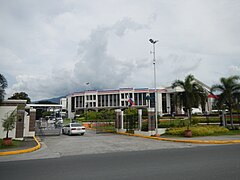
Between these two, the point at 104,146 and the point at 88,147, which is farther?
the point at 104,146

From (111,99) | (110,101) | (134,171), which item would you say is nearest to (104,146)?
(134,171)

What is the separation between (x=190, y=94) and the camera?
26797mm

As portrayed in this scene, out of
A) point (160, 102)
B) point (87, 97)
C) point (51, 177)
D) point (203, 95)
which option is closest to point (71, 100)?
point (87, 97)

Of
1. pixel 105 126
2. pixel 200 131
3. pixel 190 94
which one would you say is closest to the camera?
pixel 200 131

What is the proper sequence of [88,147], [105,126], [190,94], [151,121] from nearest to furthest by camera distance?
[88,147] → [151,121] → [190,94] → [105,126]

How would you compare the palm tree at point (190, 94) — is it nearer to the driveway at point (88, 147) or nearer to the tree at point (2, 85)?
the driveway at point (88, 147)

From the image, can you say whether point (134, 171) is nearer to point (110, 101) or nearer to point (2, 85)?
point (2, 85)

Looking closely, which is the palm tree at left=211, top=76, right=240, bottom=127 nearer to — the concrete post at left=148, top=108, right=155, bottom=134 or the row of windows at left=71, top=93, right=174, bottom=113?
the concrete post at left=148, top=108, right=155, bottom=134

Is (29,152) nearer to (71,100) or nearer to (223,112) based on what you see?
(223,112)

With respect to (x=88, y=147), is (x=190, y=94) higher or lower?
higher

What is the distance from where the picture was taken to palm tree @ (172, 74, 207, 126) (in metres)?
26.7

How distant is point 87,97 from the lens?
292ft

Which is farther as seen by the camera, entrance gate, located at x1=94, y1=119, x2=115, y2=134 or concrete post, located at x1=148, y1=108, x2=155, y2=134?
entrance gate, located at x1=94, y1=119, x2=115, y2=134

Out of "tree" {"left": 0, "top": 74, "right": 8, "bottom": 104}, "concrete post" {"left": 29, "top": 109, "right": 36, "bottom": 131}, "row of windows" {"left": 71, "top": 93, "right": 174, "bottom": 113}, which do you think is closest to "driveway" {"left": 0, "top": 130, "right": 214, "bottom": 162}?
"tree" {"left": 0, "top": 74, "right": 8, "bottom": 104}
